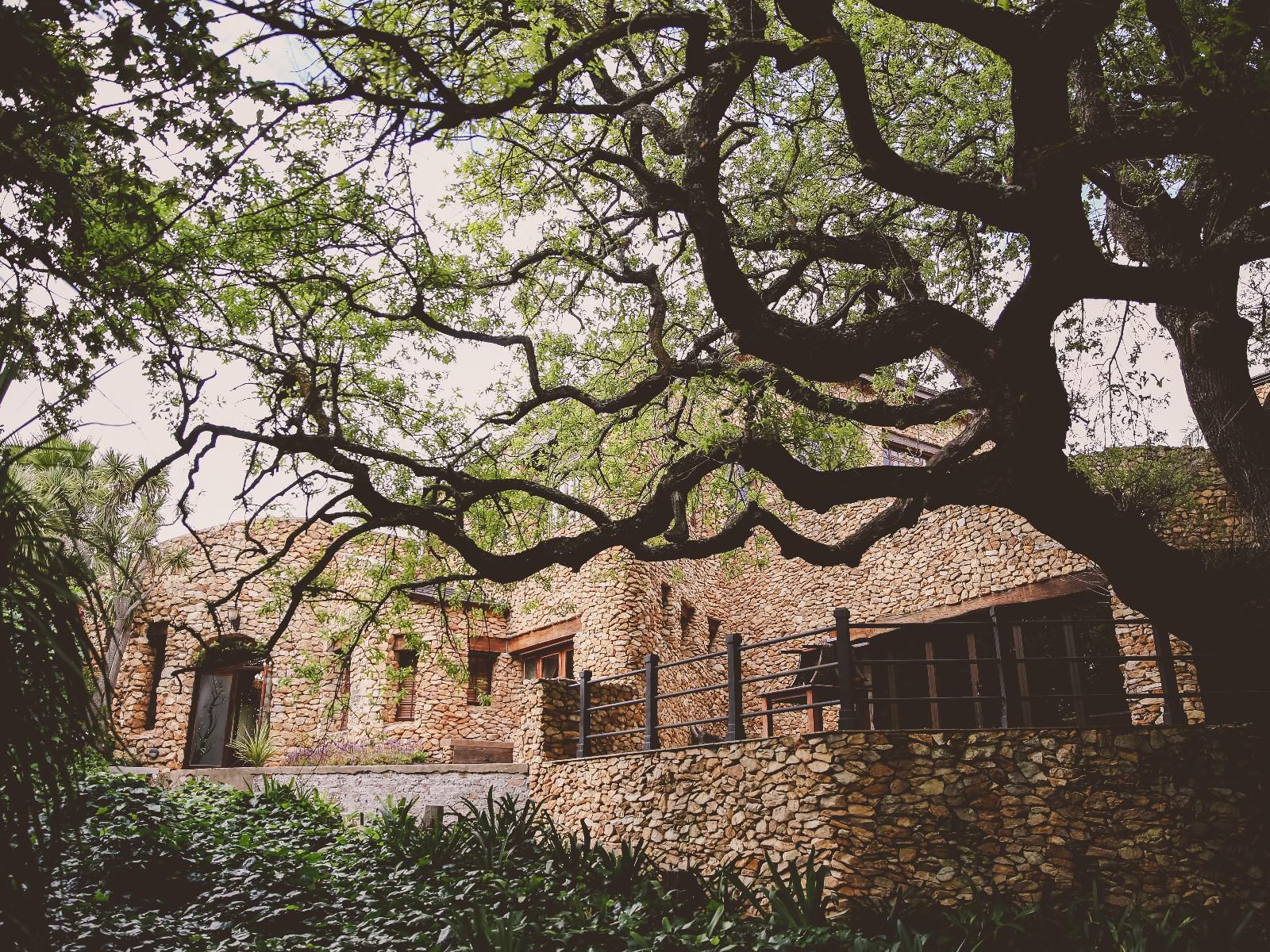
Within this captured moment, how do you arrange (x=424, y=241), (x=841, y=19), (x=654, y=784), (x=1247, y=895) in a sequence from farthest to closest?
1. (x=654, y=784)
2. (x=841, y=19)
3. (x=1247, y=895)
4. (x=424, y=241)

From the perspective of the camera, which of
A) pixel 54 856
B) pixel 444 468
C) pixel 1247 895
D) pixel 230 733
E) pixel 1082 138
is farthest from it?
pixel 230 733

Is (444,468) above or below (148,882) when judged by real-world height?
above

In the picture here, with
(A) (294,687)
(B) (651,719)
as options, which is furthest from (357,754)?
(B) (651,719)

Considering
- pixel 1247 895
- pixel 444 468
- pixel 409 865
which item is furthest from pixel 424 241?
pixel 1247 895

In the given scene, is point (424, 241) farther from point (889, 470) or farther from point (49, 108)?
point (889, 470)

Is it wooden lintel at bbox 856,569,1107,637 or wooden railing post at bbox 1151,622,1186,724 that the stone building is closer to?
wooden lintel at bbox 856,569,1107,637

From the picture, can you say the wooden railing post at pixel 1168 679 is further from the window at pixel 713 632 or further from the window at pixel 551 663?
the window at pixel 551 663

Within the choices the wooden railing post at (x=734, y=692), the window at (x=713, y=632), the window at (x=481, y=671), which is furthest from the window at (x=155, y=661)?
the wooden railing post at (x=734, y=692)

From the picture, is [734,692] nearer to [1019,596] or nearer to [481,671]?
[1019,596]

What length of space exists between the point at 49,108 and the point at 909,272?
7150mm

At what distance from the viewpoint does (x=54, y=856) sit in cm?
295

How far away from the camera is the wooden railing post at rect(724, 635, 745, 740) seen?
872 cm

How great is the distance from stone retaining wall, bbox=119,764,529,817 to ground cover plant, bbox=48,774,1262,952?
10.5 feet

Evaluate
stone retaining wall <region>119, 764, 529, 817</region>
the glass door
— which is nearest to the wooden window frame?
stone retaining wall <region>119, 764, 529, 817</region>
